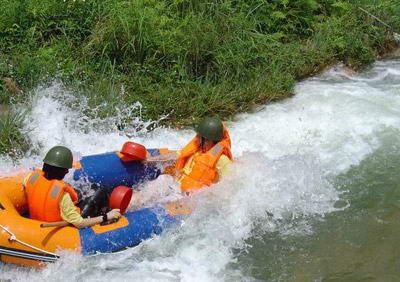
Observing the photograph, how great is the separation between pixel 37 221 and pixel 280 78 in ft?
15.9

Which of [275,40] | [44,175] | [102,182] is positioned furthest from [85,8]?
[44,175]

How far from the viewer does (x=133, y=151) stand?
17.4ft

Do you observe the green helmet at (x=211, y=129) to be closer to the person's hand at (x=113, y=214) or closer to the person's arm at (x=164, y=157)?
the person's arm at (x=164, y=157)

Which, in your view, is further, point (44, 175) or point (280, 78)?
point (280, 78)

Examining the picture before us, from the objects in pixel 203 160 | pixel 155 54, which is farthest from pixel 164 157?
pixel 155 54

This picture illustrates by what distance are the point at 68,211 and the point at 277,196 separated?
2135 millimetres

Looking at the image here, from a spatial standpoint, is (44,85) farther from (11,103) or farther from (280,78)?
(280,78)

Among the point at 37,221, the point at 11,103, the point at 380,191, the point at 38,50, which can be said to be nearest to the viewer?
the point at 37,221

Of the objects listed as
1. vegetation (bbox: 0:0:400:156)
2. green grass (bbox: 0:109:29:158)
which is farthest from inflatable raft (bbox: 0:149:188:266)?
vegetation (bbox: 0:0:400:156)

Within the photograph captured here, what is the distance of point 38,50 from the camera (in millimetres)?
7395

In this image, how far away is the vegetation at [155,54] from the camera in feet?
23.4

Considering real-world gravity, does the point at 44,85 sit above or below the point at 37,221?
above

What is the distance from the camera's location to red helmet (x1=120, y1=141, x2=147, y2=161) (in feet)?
17.4

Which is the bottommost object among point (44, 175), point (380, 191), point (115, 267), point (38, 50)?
point (380, 191)
